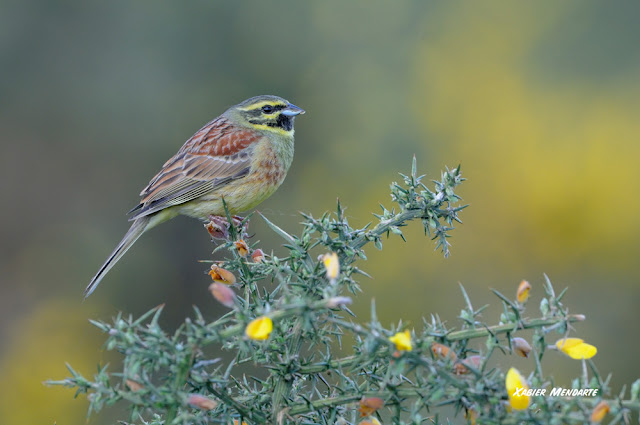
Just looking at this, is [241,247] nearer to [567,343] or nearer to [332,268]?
[332,268]

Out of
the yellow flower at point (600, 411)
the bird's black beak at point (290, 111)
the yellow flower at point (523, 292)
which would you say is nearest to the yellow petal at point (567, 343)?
the yellow flower at point (523, 292)

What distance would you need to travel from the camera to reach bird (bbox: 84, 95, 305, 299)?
513cm

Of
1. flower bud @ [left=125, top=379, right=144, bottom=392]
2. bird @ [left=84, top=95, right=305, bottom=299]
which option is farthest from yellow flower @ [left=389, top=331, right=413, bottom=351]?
bird @ [left=84, top=95, right=305, bottom=299]

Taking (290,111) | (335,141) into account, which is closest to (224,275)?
(290,111)

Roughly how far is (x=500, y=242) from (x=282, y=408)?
215 inches

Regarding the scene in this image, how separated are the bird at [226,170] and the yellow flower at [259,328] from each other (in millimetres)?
3013

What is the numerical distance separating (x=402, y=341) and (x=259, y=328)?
374 millimetres

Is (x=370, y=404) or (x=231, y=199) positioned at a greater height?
(x=231, y=199)

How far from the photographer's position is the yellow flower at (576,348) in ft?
7.02

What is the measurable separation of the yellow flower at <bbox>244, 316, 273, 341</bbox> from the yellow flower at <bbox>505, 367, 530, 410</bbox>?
649 mm

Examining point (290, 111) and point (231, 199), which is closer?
point (231, 199)

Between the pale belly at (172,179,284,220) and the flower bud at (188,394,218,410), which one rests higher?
the pale belly at (172,179,284,220)

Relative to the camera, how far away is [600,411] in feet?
6.28

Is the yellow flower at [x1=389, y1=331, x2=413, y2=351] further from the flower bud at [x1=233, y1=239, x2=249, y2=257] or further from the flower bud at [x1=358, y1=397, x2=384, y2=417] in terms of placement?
the flower bud at [x1=233, y1=239, x2=249, y2=257]
